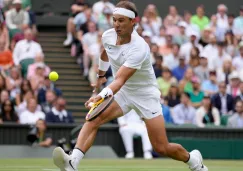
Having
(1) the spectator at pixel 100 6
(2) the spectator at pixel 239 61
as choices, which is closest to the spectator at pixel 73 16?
(1) the spectator at pixel 100 6

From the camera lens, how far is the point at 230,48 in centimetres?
2473

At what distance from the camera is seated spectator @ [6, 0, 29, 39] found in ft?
76.3

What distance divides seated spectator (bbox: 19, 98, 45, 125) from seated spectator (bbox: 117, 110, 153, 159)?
1.90 meters

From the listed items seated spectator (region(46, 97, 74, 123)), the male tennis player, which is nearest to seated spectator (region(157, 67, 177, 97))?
seated spectator (region(46, 97, 74, 123))

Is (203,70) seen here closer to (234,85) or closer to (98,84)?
(234,85)

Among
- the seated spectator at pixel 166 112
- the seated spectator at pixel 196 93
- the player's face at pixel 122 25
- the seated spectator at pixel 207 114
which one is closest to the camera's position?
the player's face at pixel 122 25

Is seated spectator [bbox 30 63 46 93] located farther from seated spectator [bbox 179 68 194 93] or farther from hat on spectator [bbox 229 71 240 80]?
hat on spectator [bbox 229 71 240 80]

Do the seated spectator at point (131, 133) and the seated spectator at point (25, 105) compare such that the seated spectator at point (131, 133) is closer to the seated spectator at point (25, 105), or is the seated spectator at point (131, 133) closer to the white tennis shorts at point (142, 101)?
the seated spectator at point (25, 105)

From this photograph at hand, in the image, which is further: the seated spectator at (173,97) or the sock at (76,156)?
the seated spectator at (173,97)

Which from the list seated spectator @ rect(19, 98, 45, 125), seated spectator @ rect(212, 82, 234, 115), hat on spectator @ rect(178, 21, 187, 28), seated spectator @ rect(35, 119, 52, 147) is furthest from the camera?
hat on spectator @ rect(178, 21, 187, 28)

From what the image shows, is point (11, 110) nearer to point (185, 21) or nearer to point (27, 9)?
point (27, 9)

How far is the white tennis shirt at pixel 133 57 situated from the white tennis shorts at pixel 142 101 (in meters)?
0.07

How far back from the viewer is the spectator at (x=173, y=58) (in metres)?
23.5

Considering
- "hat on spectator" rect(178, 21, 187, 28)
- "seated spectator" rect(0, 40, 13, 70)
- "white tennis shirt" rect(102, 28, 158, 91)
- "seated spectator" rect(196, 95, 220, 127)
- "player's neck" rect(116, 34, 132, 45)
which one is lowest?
"seated spectator" rect(196, 95, 220, 127)
